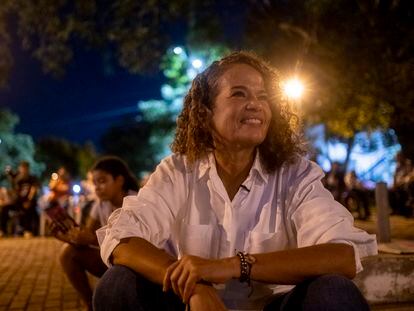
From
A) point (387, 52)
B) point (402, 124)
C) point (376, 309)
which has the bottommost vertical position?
point (376, 309)

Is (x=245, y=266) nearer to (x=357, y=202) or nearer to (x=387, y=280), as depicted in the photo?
(x=387, y=280)

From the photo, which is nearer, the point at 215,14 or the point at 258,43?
the point at 215,14

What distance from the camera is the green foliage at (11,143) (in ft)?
100

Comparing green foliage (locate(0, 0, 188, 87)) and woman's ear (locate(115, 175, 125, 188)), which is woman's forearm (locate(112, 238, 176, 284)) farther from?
green foliage (locate(0, 0, 188, 87))

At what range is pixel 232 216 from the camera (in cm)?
243

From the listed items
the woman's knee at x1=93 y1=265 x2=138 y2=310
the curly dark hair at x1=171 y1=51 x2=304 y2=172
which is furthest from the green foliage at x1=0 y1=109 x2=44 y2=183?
the woman's knee at x1=93 y1=265 x2=138 y2=310

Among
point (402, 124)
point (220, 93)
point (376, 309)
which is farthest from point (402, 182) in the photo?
point (220, 93)

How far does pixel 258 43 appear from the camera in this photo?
54.1 ft

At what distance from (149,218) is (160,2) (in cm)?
1104

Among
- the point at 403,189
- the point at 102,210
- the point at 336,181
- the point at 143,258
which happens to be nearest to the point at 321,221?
the point at 143,258

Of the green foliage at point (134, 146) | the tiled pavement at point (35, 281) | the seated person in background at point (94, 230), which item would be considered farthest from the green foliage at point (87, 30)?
the green foliage at point (134, 146)

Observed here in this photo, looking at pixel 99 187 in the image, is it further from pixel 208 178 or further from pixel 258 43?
pixel 258 43

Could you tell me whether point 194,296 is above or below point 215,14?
below

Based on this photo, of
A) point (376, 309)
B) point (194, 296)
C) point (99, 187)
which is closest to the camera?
point (194, 296)
